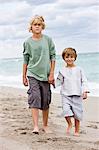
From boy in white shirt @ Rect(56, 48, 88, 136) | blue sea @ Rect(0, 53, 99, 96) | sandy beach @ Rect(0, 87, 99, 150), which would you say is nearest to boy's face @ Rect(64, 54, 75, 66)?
boy in white shirt @ Rect(56, 48, 88, 136)

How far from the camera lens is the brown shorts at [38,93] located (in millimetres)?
5621

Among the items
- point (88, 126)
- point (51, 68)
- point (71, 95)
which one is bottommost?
point (88, 126)

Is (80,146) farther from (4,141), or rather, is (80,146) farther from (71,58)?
(71,58)

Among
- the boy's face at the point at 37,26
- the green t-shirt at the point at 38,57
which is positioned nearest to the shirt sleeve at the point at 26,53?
the green t-shirt at the point at 38,57

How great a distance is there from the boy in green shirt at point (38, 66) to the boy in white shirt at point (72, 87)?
0.22 meters

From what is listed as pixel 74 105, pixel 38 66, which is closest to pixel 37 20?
pixel 38 66

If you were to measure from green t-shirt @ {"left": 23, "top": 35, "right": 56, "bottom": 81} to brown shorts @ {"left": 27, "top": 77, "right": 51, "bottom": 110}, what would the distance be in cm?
8

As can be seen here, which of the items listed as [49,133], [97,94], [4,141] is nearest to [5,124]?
[49,133]

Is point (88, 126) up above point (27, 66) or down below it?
below

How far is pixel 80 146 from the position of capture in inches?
188

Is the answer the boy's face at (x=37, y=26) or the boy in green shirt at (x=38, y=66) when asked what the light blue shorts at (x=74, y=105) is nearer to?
the boy in green shirt at (x=38, y=66)

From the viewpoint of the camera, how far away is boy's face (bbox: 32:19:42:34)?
5.70 meters

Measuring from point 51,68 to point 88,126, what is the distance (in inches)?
56.0

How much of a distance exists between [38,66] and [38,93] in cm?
36
